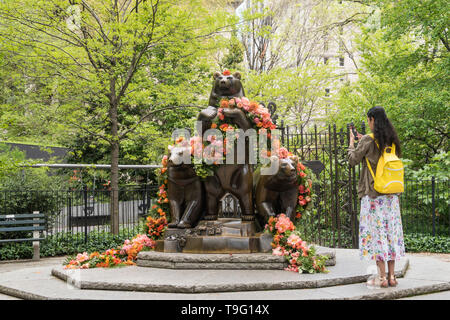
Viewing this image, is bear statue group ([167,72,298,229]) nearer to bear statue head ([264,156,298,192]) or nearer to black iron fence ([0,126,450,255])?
bear statue head ([264,156,298,192])

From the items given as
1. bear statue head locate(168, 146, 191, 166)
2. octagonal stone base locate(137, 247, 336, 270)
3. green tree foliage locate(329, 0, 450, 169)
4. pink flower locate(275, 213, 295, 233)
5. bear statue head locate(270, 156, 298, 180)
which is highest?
green tree foliage locate(329, 0, 450, 169)

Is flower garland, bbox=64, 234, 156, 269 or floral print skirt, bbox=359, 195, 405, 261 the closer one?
floral print skirt, bbox=359, 195, 405, 261

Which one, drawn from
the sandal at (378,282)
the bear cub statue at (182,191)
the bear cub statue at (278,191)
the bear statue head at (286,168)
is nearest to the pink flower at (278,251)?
the bear cub statue at (278,191)

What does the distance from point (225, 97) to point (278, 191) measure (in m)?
1.70

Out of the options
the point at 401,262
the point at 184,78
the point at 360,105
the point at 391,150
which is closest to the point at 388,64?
the point at 360,105

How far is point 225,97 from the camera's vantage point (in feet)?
22.7

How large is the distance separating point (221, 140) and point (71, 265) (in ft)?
9.82

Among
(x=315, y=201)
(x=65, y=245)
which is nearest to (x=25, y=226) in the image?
(x=65, y=245)

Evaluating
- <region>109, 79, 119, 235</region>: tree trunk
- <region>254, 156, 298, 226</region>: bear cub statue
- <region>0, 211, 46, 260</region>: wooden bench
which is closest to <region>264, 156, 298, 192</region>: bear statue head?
<region>254, 156, 298, 226</region>: bear cub statue

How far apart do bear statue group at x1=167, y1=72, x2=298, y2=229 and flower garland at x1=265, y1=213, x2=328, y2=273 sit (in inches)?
12.6

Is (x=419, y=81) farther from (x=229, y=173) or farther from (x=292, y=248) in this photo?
(x=292, y=248)

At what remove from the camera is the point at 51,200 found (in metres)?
11.9

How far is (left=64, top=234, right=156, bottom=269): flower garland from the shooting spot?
6.69 m
